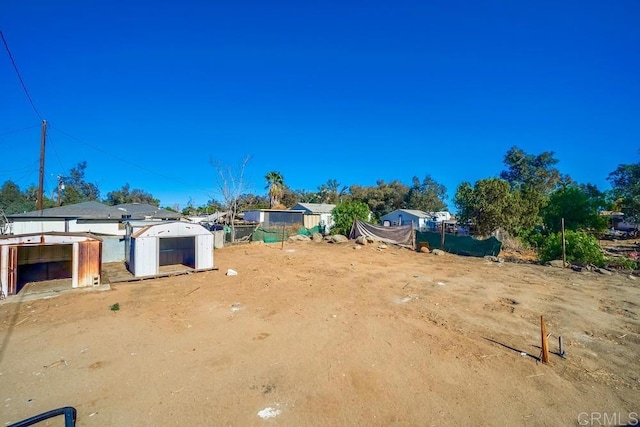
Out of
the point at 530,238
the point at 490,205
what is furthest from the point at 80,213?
Answer: the point at 530,238

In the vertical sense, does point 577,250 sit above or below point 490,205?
below

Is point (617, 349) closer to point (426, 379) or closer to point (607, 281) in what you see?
point (426, 379)

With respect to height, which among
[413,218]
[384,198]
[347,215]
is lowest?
[413,218]

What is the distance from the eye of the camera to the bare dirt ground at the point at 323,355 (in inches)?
148

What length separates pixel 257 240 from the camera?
71.8 feet

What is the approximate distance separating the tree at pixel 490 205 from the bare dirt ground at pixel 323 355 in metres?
12.9

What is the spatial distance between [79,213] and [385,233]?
19676 mm

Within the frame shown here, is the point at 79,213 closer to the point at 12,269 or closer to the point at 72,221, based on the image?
the point at 72,221

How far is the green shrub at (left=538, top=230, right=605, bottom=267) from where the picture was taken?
1299cm

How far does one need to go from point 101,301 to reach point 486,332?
9894 mm

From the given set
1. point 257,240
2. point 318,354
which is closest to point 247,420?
Result: point 318,354

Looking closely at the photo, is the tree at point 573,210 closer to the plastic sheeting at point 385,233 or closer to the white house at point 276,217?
the plastic sheeting at point 385,233

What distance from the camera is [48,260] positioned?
11945 millimetres
